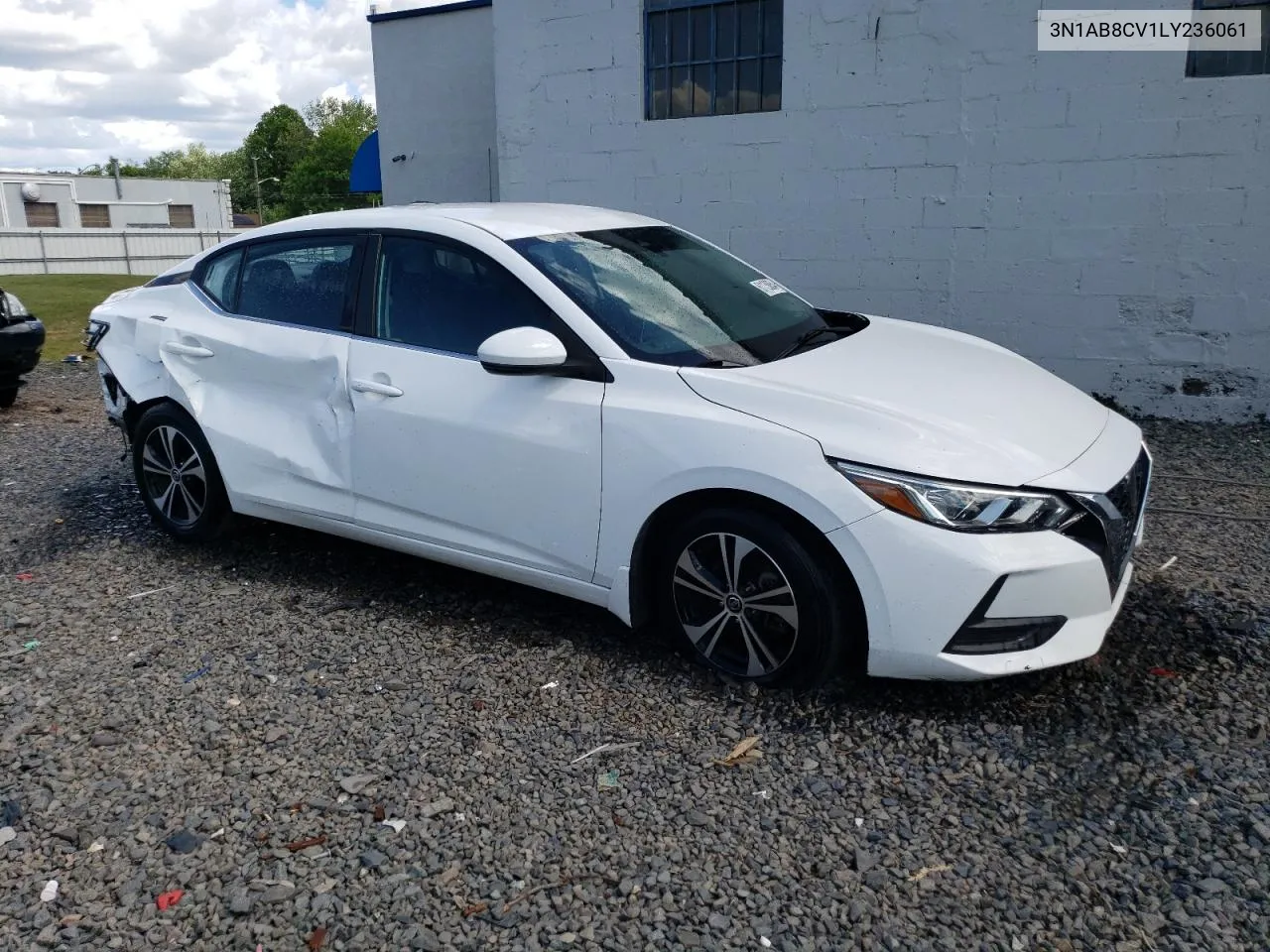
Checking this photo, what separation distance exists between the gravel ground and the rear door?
0.56 meters

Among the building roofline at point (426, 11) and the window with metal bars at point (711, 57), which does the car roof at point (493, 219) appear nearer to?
the window with metal bars at point (711, 57)

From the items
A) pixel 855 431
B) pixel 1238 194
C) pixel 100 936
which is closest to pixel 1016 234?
pixel 1238 194

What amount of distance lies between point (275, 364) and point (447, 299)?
3.08ft

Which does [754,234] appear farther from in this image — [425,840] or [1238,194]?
[425,840]

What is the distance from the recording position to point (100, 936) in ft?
8.40

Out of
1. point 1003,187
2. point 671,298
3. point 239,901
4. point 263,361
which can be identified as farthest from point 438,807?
point 1003,187

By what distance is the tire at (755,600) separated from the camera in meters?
3.34

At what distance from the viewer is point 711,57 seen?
8.80 m

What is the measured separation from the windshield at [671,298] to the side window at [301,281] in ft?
2.90

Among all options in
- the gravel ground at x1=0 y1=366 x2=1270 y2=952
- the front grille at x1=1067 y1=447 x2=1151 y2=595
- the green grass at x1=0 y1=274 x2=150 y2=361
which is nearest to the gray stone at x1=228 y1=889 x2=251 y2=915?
the gravel ground at x1=0 y1=366 x2=1270 y2=952

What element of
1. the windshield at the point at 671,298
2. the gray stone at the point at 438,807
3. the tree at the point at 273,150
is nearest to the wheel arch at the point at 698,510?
the windshield at the point at 671,298

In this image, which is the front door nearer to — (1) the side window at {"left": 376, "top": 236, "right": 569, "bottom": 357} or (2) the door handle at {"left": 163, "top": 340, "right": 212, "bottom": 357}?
(1) the side window at {"left": 376, "top": 236, "right": 569, "bottom": 357}

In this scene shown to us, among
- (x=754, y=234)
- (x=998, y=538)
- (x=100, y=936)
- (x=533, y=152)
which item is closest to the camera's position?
(x=100, y=936)

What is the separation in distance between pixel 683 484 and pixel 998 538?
3.33 ft
